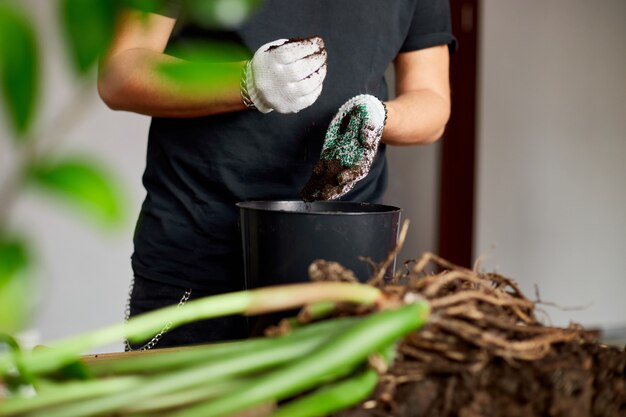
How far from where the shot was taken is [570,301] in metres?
3.62

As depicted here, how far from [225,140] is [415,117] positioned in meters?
0.35

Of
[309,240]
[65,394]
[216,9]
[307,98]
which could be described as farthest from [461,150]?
[216,9]

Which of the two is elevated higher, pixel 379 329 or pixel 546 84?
pixel 546 84

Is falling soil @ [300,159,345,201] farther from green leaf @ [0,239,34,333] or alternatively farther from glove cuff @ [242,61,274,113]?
green leaf @ [0,239,34,333]

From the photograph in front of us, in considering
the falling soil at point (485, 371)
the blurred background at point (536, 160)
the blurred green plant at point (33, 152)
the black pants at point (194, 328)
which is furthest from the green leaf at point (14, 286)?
the blurred background at point (536, 160)

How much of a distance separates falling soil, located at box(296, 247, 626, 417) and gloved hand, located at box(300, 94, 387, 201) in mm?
423

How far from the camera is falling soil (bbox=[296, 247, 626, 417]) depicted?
Answer: 51 centimetres

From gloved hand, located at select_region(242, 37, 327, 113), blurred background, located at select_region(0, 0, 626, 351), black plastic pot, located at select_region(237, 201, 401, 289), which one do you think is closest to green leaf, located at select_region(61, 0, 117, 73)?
black plastic pot, located at select_region(237, 201, 401, 289)

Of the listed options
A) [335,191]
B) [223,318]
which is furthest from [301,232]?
[223,318]

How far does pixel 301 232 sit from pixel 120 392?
0.32m

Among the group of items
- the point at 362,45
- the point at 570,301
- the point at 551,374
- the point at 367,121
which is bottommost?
the point at 570,301

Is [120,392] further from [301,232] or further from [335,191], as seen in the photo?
[335,191]

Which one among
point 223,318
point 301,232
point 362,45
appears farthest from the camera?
point 362,45

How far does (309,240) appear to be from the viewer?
74cm
